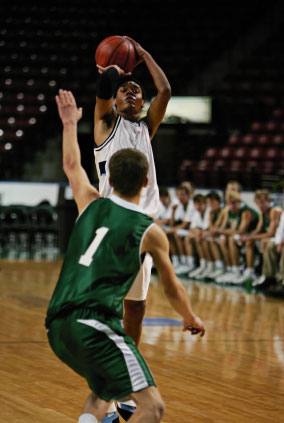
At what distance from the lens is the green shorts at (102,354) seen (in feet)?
9.55

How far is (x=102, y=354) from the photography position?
2.92m

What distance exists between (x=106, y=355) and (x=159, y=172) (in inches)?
A: 584

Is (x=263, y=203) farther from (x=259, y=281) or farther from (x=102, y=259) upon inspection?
(x=102, y=259)

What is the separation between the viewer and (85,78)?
2016 cm

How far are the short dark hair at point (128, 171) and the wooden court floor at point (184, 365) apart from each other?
5.26 ft

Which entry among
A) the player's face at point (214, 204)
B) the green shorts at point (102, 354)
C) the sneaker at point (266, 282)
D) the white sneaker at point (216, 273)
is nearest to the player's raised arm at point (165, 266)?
the green shorts at point (102, 354)

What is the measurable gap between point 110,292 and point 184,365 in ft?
9.67

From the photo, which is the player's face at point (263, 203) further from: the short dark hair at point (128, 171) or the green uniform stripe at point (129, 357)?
the green uniform stripe at point (129, 357)

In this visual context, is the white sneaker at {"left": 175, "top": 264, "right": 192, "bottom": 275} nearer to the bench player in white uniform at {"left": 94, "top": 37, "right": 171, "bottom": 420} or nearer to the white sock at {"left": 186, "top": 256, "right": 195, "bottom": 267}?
the white sock at {"left": 186, "top": 256, "right": 195, "bottom": 267}

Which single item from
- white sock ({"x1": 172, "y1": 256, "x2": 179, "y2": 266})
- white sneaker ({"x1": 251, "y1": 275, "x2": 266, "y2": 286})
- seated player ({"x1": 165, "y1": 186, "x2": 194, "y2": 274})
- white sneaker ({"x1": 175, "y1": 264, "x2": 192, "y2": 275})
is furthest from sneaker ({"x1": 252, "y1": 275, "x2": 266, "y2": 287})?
white sock ({"x1": 172, "y1": 256, "x2": 179, "y2": 266})

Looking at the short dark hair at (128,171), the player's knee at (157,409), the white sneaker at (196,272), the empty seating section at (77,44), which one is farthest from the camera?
the empty seating section at (77,44)

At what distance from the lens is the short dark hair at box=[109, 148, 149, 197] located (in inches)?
120

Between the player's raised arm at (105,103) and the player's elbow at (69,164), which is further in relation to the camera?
the player's raised arm at (105,103)

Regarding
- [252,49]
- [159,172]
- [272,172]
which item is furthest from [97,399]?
[252,49]
